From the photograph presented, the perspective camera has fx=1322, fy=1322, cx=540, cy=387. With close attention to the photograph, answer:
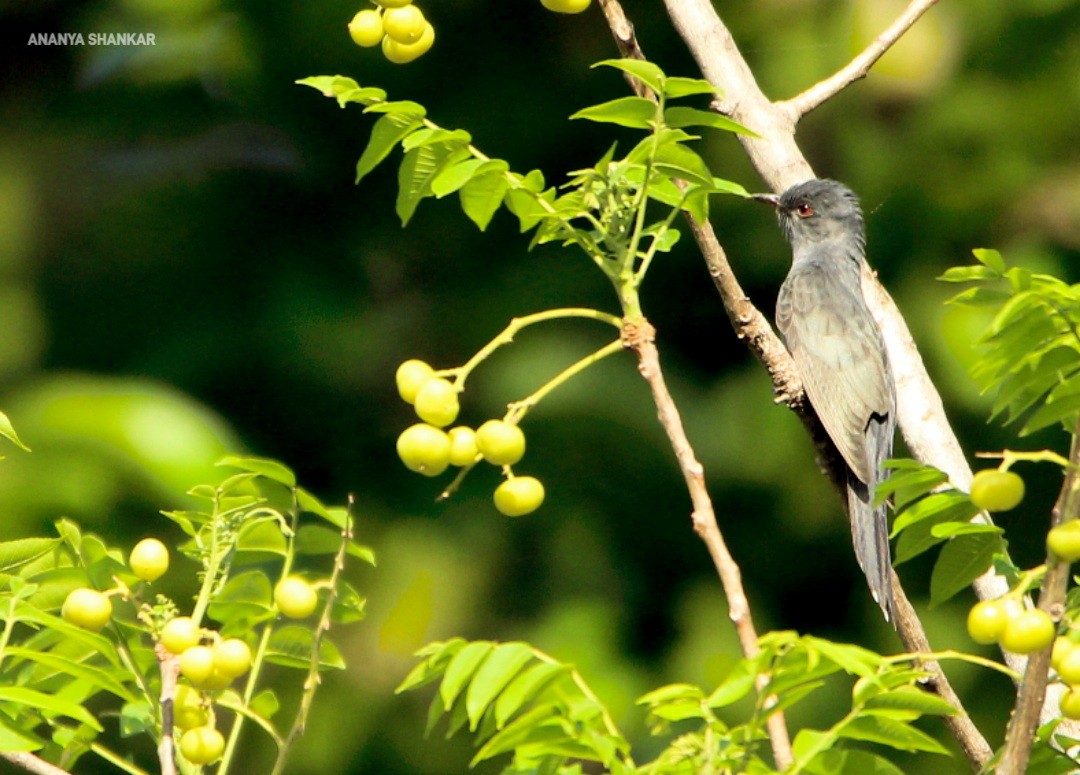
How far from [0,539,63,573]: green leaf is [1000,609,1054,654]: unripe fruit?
1.02m

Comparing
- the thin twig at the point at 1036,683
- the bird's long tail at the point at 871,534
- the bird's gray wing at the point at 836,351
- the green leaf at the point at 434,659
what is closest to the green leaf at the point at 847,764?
the thin twig at the point at 1036,683

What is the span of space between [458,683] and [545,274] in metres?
2.98

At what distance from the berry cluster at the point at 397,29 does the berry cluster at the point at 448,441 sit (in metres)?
0.41

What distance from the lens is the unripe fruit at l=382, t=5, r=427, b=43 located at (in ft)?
4.95

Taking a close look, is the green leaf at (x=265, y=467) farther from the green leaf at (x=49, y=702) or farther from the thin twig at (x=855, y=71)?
the thin twig at (x=855, y=71)

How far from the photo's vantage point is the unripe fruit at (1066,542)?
1126 mm

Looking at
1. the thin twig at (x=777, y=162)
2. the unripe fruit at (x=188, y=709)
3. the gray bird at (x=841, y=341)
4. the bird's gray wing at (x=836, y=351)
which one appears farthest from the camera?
the bird's gray wing at (x=836, y=351)

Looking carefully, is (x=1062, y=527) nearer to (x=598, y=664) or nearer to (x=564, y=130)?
(x=598, y=664)

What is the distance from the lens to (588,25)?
14.9ft

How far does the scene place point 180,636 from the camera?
4.27 feet

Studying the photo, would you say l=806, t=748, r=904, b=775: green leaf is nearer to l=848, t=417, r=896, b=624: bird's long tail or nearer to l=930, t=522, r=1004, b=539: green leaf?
l=930, t=522, r=1004, b=539: green leaf

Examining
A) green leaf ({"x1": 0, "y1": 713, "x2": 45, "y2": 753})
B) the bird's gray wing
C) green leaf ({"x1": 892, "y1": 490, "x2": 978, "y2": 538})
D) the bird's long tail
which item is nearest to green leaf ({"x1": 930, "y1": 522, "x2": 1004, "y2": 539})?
green leaf ({"x1": 892, "y1": 490, "x2": 978, "y2": 538})

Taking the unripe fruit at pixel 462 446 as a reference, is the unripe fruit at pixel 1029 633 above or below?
below

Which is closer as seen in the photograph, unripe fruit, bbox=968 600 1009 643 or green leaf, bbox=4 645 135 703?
unripe fruit, bbox=968 600 1009 643
